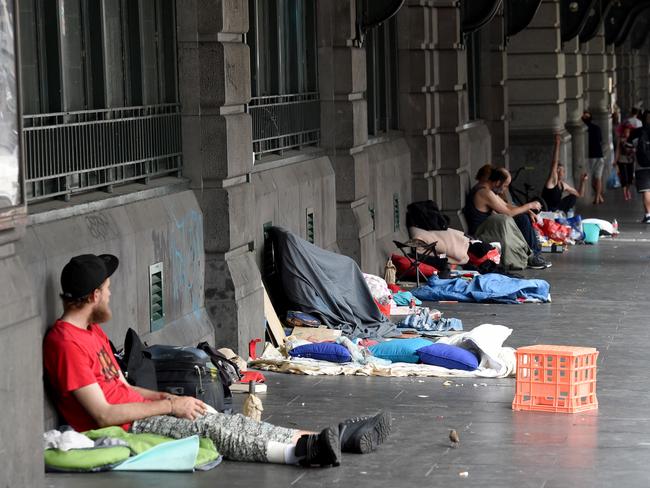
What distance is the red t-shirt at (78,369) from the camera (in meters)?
7.93

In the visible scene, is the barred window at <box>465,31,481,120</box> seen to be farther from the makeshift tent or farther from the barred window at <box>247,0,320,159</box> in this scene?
the makeshift tent

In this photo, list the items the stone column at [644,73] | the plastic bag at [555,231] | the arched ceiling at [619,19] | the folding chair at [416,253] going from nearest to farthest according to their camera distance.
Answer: the folding chair at [416,253] → the plastic bag at [555,231] → the arched ceiling at [619,19] → the stone column at [644,73]

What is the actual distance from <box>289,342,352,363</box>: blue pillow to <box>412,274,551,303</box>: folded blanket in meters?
3.80

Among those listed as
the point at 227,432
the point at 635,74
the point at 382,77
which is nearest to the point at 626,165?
the point at 382,77

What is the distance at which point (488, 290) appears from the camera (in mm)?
15070

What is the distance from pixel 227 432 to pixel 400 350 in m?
3.53

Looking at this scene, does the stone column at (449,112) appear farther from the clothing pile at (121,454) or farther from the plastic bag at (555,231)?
the clothing pile at (121,454)

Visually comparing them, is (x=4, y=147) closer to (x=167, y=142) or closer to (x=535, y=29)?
(x=167, y=142)

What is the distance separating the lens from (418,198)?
19.2 metres

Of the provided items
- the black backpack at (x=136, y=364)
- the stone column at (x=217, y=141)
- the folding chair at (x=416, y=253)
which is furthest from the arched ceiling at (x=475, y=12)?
the black backpack at (x=136, y=364)

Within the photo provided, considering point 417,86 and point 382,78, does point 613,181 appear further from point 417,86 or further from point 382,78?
point 382,78

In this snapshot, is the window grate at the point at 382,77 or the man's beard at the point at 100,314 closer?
the man's beard at the point at 100,314

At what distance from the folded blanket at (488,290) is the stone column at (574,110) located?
15083 mm

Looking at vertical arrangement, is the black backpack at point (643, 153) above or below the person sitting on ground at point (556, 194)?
above
